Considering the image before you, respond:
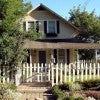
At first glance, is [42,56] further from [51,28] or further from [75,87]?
[75,87]

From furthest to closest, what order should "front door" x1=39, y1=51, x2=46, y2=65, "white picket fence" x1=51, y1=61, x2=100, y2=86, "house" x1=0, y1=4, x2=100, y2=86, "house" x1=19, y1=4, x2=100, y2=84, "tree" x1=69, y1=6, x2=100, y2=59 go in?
"tree" x1=69, y1=6, x2=100, y2=59 < "front door" x1=39, y1=51, x2=46, y2=65 < "house" x1=19, y1=4, x2=100, y2=84 < "house" x1=0, y1=4, x2=100, y2=86 < "white picket fence" x1=51, y1=61, x2=100, y2=86

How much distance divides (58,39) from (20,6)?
398 inches

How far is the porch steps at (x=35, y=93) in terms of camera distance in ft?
56.7

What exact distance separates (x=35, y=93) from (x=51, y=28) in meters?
16.2

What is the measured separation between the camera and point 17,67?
21109mm

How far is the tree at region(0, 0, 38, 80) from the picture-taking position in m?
21.6

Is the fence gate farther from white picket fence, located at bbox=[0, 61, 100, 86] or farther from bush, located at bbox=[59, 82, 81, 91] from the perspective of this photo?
bush, located at bbox=[59, 82, 81, 91]

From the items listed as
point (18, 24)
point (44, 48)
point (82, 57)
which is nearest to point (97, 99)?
point (18, 24)

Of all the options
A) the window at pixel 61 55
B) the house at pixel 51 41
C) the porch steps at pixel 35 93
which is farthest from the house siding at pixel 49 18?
the porch steps at pixel 35 93

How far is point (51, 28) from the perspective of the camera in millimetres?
34000

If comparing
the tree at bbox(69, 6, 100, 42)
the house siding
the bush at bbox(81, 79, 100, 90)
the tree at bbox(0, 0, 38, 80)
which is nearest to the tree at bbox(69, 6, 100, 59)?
the tree at bbox(69, 6, 100, 42)

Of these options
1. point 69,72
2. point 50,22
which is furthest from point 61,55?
point 69,72

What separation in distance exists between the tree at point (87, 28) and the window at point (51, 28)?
9.68 metres

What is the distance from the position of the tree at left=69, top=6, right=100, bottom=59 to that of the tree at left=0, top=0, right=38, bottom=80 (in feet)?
69.2
